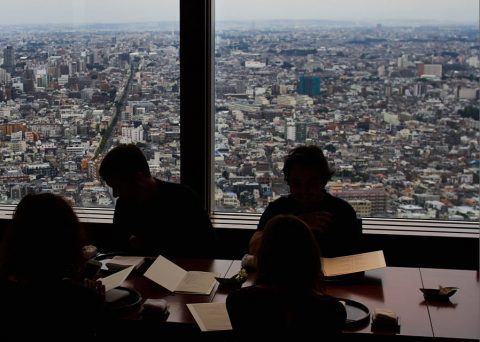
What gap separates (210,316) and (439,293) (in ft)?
3.00

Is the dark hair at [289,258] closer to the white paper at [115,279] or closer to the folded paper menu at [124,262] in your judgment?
the white paper at [115,279]

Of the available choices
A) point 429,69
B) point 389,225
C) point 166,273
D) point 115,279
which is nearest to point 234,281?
point 166,273

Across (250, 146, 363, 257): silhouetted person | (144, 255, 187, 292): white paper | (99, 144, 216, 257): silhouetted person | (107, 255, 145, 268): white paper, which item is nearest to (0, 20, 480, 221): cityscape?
(99, 144, 216, 257): silhouetted person

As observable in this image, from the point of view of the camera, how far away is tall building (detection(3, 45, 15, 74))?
4.61m

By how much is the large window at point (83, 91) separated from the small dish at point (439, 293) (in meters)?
2.02

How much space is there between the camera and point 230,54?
438 cm

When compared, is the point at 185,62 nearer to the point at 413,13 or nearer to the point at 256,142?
the point at 256,142

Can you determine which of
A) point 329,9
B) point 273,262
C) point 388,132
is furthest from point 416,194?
point 273,262

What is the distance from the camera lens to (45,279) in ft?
7.57

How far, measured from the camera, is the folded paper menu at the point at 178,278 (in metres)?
2.91

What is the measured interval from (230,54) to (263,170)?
0.75m

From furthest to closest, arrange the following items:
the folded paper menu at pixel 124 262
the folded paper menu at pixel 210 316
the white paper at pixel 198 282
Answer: the folded paper menu at pixel 124 262
the white paper at pixel 198 282
the folded paper menu at pixel 210 316

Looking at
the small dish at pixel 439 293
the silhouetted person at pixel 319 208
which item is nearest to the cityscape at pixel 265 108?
the silhouetted person at pixel 319 208

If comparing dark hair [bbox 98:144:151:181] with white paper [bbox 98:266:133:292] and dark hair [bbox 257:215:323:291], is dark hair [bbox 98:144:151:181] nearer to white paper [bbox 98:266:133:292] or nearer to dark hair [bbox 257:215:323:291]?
white paper [bbox 98:266:133:292]
